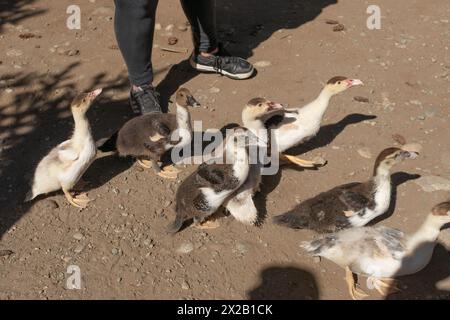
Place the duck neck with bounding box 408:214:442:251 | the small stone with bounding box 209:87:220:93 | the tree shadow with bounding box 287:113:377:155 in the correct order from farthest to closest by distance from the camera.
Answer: the small stone with bounding box 209:87:220:93 → the tree shadow with bounding box 287:113:377:155 → the duck neck with bounding box 408:214:442:251

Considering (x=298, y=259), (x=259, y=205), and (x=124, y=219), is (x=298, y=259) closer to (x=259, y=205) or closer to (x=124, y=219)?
(x=259, y=205)

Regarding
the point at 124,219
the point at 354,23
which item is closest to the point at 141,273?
the point at 124,219

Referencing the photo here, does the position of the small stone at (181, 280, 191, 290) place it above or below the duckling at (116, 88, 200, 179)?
below

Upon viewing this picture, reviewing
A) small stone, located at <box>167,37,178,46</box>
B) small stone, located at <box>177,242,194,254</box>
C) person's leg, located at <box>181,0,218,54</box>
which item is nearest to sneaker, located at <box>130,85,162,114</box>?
person's leg, located at <box>181,0,218,54</box>

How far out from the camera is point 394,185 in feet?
14.6

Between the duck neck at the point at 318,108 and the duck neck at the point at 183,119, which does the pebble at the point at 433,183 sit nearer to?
the duck neck at the point at 318,108

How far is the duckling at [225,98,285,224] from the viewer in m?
4.11

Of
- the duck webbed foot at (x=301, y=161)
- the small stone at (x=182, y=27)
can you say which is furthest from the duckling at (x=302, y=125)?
the small stone at (x=182, y=27)

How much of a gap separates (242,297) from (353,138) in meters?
2.07

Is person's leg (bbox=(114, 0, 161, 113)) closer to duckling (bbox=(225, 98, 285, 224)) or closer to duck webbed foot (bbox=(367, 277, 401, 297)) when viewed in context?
duckling (bbox=(225, 98, 285, 224))

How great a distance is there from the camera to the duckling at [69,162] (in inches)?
166

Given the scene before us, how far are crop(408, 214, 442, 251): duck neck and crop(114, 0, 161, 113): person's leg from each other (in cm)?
267

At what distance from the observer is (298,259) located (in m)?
3.87

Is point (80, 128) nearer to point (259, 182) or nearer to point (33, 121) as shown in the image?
point (33, 121)
